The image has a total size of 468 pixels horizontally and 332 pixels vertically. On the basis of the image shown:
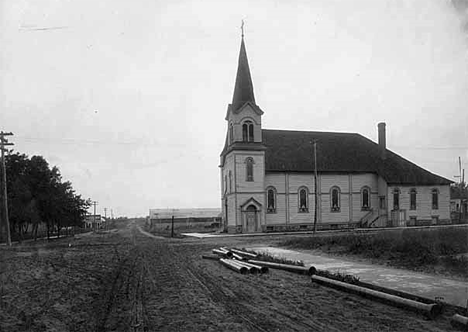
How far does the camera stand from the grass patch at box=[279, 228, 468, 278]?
14.7 metres

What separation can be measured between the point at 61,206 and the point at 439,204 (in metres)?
40.8

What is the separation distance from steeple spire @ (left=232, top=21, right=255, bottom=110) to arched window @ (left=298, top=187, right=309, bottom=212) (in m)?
10.8

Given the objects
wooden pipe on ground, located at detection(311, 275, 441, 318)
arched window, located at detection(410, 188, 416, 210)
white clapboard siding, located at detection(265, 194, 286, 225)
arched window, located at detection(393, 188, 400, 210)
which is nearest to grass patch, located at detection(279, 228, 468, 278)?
wooden pipe on ground, located at detection(311, 275, 441, 318)

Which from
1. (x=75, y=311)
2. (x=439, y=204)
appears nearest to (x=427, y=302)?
(x=75, y=311)

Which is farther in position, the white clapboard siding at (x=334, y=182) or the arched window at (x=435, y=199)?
the arched window at (x=435, y=199)

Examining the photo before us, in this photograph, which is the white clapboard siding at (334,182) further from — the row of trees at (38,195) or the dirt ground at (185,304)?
the dirt ground at (185,304)

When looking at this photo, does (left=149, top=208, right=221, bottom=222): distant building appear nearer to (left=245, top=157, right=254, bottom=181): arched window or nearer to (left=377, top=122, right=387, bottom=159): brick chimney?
(left=377, top=122, right=387, bottom=159): brick chimney

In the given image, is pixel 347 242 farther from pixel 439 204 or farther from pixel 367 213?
pixel 439 204

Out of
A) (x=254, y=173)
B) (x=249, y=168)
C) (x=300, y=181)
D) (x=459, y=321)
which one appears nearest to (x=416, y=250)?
(x=459, y=321)

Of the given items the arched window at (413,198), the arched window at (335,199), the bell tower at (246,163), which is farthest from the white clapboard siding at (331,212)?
the arched window at (413,198)

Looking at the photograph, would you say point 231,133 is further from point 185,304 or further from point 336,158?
point 185,304

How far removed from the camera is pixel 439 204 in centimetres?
5175

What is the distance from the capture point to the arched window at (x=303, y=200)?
4804cm

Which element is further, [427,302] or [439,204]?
[439,204]
